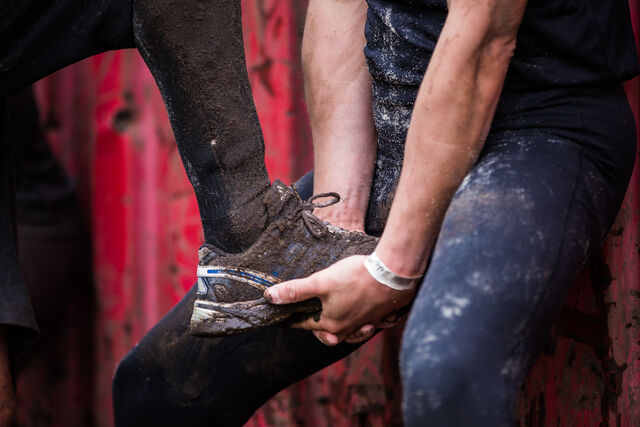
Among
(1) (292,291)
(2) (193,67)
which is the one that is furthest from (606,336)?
(2) (193,67)

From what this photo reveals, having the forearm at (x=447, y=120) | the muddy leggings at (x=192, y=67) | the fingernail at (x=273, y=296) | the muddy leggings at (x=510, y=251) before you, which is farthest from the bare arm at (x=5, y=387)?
the muddy leggings at (x=510, y=251)

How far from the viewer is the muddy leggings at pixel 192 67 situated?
141cm

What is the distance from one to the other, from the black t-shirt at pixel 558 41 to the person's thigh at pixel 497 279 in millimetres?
125

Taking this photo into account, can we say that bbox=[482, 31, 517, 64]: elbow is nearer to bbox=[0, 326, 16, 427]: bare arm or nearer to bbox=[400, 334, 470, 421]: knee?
bbox=[400, 334, 470, 421]: knee

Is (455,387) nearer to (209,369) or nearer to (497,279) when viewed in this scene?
(497,279)

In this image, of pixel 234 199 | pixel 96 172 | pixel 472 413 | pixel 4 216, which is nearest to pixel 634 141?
pixel 472 413

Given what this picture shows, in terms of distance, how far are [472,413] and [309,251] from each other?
523mm

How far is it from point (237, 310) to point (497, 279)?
1.73ft

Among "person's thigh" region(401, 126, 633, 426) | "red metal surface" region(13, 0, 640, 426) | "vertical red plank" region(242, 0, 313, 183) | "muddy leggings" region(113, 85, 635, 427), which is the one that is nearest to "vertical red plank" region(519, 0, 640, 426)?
"red metal surface" region(13, 0, 640, 426)

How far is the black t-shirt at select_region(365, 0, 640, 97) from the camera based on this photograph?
127cm

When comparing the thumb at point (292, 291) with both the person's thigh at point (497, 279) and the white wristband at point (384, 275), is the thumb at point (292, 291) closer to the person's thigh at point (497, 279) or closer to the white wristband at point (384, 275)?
the white wristband at point (384, 275)

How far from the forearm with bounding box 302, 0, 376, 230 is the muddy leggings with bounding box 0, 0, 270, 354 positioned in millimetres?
208

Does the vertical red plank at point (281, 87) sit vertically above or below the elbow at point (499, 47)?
below

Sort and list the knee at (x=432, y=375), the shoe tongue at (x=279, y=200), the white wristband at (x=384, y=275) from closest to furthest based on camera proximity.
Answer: the knee at (x=432, y=375), the white wristband at (x=384, y=275), the shoe tongue at (x=279, y=200)
